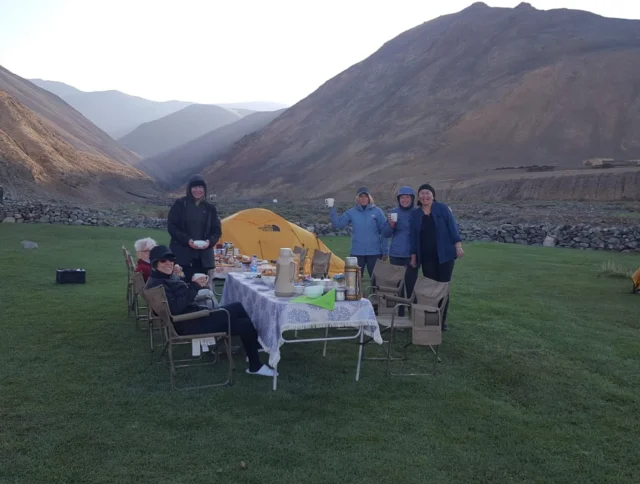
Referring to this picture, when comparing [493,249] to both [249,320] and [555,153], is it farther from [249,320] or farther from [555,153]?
[555,153]

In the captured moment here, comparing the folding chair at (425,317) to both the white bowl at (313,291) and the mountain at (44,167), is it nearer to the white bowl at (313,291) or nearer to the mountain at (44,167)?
the white bowl at (313,291)

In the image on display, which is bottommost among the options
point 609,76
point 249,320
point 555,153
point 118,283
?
point 118,283

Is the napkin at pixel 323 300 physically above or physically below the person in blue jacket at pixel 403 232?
below

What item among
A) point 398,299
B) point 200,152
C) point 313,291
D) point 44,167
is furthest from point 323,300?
point 200,152

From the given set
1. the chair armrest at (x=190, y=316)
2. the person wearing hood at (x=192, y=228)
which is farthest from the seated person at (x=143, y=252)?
the chair armrest at (x=190, y=316)

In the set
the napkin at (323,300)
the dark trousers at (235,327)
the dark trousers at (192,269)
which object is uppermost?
the napkin at (323,300)

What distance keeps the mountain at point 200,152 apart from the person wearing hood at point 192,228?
111 meters

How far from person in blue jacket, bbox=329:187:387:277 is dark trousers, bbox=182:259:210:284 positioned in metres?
1.91

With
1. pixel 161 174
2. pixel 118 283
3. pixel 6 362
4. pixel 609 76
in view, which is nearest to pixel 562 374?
pixel 6 362

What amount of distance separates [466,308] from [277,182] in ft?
205

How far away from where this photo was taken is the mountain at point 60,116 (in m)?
77.1

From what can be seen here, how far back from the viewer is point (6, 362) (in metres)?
6.29

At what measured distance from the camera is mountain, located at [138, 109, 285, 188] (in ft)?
412

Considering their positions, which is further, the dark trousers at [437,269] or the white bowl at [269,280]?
the dark trousers at [437,269]
